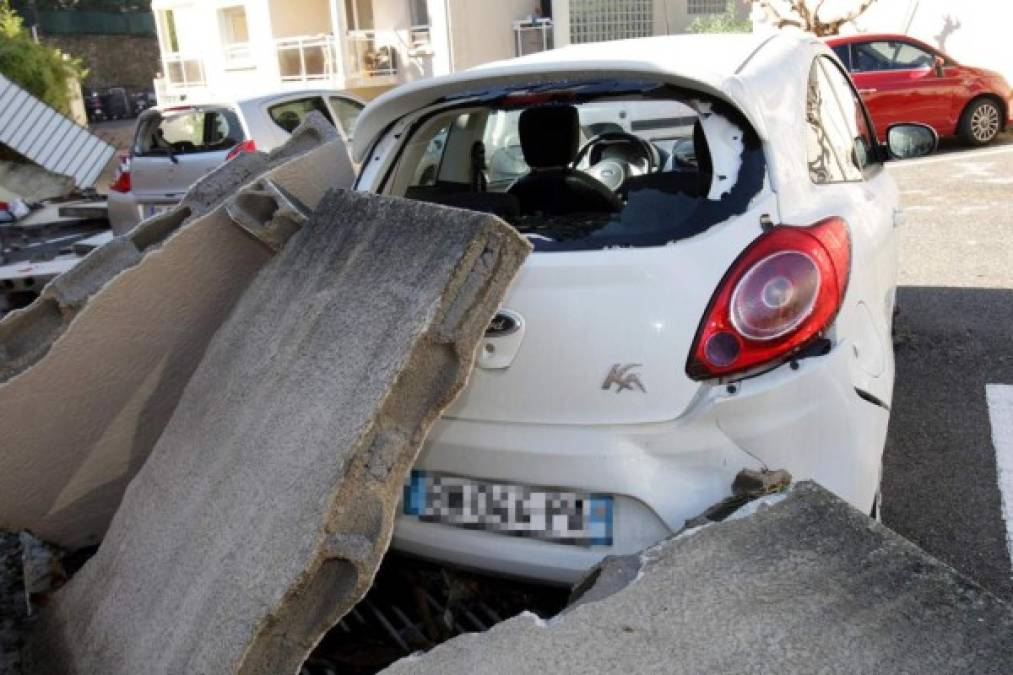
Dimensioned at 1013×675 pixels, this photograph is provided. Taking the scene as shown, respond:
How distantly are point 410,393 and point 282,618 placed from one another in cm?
52

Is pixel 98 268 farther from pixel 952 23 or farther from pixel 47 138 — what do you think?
pixel 952 23

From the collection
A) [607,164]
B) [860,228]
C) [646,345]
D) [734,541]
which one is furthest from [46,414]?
[607,164]

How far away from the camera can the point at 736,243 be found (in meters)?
2.49

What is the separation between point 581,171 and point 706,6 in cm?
2272

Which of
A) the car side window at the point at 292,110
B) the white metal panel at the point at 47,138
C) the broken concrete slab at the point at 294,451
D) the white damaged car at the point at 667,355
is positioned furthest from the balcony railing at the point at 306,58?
the broken concrete slab at the point at 294,451

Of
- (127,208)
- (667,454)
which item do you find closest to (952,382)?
(667,454)

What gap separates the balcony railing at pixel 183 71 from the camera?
3011 cm

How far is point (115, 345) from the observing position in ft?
9.93

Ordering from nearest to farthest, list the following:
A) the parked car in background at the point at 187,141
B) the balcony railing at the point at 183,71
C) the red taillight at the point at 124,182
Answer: the parked car in background at the point at 187,141, the red taillight at the point at 124,182, the balcony railing at the point at 183,71

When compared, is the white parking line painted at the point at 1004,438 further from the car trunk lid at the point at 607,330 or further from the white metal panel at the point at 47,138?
the white metal panel at the point at 47,138

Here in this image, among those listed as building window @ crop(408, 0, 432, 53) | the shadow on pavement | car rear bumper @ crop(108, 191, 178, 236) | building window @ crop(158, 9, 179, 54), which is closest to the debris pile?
the shadow on pavement

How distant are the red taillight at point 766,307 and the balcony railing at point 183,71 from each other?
30297 mm

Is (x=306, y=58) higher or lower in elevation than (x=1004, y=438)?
higher

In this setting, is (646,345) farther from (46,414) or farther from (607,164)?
(607,164)
